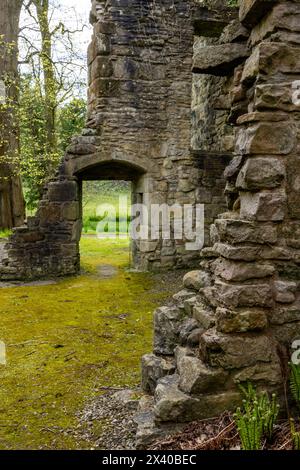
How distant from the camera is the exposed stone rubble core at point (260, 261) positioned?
2836 millimetres

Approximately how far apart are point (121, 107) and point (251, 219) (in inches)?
252

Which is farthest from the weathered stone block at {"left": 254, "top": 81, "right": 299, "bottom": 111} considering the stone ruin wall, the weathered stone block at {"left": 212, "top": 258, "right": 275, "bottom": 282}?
the stone ruin wall

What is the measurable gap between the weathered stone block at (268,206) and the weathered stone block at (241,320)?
61cm

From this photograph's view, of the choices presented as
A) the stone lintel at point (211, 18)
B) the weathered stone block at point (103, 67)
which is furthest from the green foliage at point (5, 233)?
the stone lintel at point (211, 18)

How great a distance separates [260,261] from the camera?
2.94 meters

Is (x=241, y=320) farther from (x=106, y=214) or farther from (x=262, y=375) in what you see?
(x=106, y=214)

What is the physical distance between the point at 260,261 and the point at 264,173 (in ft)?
1.90

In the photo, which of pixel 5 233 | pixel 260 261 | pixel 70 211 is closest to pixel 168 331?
pixel 260 261

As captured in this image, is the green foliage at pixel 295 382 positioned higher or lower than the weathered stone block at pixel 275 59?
lower

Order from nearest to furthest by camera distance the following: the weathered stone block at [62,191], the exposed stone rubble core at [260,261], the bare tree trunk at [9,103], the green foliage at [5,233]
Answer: the exposed stone rubble core at [260,261] → the weathered stone block at [62,191] → the bare tree trunk at [9,103] → the green foliage at [5,233]

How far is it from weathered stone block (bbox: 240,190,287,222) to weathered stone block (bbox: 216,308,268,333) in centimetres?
61

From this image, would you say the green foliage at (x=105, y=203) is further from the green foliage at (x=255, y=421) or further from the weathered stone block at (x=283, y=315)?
the green foliage at (x=255, y=421)

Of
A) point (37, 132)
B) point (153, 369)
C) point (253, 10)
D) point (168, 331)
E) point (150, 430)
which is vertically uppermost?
point (37, 132)

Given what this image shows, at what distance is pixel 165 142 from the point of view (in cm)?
910
